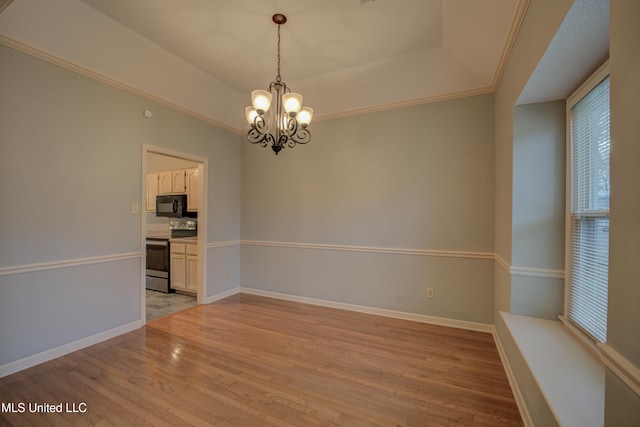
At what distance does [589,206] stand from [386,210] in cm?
190

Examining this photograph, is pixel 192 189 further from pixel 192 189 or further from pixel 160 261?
pixel 160 261

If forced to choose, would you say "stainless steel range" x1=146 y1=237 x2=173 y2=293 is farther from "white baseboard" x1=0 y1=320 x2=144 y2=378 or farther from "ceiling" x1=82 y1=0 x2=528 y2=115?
"ceiling" x1=82 y1=0 x2=528 y2=115

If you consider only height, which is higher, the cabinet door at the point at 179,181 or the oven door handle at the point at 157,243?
the cabinet door at the point at 179,181

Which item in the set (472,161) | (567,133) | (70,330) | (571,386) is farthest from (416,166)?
(70,330)

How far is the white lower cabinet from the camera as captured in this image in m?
4.19

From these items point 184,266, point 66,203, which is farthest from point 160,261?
point 66,203

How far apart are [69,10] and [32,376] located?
3.17 meters

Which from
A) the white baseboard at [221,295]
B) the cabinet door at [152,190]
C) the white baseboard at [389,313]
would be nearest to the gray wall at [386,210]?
the white baseboard at [389,313]

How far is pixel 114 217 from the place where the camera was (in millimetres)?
2842

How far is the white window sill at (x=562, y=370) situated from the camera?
1195 millimetres

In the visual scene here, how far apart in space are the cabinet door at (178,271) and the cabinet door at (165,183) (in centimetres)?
132

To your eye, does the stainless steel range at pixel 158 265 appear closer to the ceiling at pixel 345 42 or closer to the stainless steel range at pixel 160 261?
the stainless steel range at pixel 160 261

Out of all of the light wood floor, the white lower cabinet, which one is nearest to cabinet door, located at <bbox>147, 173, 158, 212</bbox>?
the white lower cabinet

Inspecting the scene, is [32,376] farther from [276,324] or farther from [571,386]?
[571,386]
